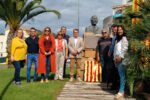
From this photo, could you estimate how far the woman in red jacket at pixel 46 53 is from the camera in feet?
21.5

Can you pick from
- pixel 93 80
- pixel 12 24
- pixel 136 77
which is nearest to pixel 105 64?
pixel 93 80

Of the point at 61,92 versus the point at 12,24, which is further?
the point at 12,24

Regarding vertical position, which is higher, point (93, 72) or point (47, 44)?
point (47, 44)

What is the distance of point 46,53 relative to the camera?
21.5 ft

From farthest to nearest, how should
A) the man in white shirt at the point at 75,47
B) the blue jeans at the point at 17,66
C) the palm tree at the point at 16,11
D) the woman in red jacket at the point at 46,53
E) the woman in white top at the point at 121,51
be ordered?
the palm tree at the point at 16,11
the man in white shirt at the point at 75,47
the woman in red jacket at the point at 46,53
the blue jeans at the point at 17,66
the woman in white top at the point at 121,51

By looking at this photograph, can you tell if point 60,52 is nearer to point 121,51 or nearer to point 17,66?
point 17,66

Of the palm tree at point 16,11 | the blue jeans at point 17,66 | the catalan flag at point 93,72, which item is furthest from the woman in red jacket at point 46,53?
the palm tree at point 16,11

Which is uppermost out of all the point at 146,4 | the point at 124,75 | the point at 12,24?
the point at 12,24

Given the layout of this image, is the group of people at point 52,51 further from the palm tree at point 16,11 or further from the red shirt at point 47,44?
the palm tree at point 16,11

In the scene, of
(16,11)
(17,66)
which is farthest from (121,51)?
(16,11)

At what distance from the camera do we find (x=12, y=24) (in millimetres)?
15641

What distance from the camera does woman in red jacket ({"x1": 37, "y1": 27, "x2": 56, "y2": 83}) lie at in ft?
21.5

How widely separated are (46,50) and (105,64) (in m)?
1.96

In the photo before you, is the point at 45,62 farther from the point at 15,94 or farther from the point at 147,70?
the point at 147,70
